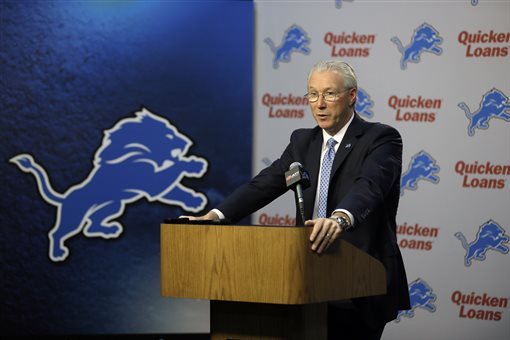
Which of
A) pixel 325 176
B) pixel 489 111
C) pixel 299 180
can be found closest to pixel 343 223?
pixel 299 180

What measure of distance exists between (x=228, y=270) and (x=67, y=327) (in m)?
4.36

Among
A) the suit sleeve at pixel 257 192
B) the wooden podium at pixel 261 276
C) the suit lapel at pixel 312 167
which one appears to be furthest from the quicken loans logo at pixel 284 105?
the wooden podium at pixel 261 276

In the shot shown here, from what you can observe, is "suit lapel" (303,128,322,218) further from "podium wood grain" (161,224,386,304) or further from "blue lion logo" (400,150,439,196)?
"blue lion logo" (400,150,439,196)

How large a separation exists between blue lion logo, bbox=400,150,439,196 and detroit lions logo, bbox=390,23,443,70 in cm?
75

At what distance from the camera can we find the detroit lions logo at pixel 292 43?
21.5ft

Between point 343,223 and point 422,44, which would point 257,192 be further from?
point 422,44

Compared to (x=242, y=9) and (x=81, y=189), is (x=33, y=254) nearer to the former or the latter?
(x=81, y=189)

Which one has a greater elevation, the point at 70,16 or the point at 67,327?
the point at 70,16

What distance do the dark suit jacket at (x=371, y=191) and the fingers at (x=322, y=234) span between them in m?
0.45

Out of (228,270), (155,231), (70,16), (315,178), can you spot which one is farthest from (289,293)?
(70,16)

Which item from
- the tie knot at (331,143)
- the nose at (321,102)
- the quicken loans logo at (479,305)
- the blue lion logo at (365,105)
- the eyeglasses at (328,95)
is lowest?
the quicken loans logo at (479,305)

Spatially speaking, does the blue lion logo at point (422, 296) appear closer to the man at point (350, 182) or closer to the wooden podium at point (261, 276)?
the man at point (350, 182)

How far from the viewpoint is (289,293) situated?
99.6 inches

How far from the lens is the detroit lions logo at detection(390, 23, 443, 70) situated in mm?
6348
